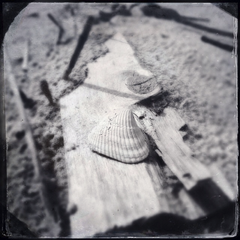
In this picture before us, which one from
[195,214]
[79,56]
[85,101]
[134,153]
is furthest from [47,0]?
[195,214]

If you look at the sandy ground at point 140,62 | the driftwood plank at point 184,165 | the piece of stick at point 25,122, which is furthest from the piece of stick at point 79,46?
the driftwood plank at point 184,165

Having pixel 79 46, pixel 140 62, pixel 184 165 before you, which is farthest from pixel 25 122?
pixel 184 165

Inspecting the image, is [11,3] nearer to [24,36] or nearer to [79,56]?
[24,36]

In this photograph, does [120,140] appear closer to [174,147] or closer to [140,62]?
[174,147]

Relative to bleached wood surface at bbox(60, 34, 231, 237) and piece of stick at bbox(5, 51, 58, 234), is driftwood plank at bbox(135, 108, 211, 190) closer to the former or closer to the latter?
bleached wood surface at bbox(60, 34, 231, 237)

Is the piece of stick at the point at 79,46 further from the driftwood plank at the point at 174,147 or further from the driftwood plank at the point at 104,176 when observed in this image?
the driftwood plank at the point at 174,147

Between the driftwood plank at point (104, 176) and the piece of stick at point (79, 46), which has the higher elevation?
the piece of stick at point (79, 46)
